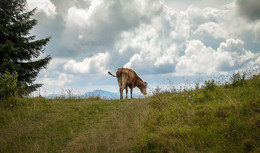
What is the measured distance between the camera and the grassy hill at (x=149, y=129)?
3.48 m

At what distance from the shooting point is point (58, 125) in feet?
18.9

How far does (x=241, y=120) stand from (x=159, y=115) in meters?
2.24

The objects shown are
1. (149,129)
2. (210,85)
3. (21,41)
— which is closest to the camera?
(149,129)

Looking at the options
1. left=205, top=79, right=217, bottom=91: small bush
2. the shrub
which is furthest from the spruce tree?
left=205, top=79, right=217, bottom=91: small bush

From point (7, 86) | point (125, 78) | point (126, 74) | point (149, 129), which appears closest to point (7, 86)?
point (7, 86)

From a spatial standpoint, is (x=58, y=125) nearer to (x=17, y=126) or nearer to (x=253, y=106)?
(x=17, y=126)

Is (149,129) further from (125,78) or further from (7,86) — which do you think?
(125,78)

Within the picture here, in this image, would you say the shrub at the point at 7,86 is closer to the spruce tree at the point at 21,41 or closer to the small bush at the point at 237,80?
the spruce tree at the point at 21,41

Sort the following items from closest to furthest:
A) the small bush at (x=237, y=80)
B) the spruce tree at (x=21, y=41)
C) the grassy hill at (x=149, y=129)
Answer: the grassy hill at (x=149, y=129)
the small bush at (x=237, y=80)
the spruce tree at (x=21, y=41)

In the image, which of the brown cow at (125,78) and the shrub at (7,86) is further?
the brown cow at (125,78)

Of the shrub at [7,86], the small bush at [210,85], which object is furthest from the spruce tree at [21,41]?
the small bush at [210,85]

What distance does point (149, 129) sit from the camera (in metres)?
4.72

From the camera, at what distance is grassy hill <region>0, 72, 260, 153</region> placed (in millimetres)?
3477

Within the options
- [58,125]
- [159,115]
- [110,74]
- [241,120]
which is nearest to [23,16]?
[110,74]
